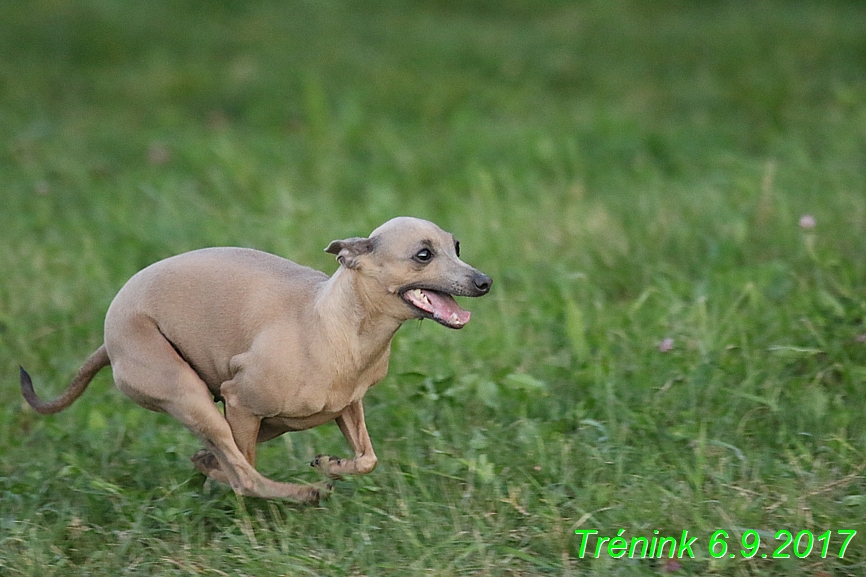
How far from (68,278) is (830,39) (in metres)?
7.33

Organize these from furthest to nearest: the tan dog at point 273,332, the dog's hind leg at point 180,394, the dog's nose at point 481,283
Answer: the dog's hind leg at point 180,394
the tan dog at point 273,332
the dog's nose at point 481,283

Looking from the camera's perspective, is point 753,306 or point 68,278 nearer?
point 753,306

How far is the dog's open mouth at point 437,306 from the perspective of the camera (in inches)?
151

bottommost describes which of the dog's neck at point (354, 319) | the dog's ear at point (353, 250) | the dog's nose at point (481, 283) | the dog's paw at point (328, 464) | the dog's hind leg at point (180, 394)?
the dog's paw at point (328, 464)

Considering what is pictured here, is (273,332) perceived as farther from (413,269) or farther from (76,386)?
(76,386)

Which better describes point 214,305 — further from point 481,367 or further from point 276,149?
point 276,149

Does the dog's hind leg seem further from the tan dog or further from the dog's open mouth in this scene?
the dog's open mouth

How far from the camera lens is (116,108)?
385 inches

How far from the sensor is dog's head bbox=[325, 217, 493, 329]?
384 cm

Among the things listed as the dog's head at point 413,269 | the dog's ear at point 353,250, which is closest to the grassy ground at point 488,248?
the dog's head at point 413,269

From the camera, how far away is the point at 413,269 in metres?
3.84

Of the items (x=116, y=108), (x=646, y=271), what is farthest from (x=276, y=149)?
(x=646, y=271)

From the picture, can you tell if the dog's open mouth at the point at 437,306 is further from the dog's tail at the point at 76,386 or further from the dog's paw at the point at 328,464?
the dog's tail at the point at 76,386

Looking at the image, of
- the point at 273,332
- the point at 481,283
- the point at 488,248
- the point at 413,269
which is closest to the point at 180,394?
the point at 273,332
